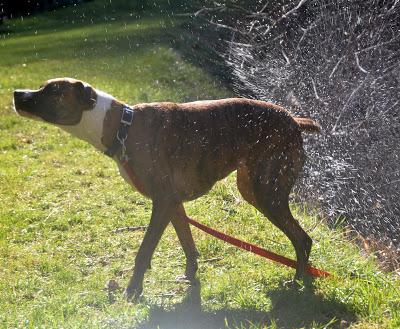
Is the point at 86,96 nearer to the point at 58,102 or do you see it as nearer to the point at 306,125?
the point at 58,102

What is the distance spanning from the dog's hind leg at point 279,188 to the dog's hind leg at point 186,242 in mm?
507

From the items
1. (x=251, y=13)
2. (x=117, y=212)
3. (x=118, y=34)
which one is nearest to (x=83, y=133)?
(x=117, y=212)

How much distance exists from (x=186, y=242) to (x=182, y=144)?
2.29 ft

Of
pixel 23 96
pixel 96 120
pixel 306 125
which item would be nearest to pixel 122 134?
pixel 96 120

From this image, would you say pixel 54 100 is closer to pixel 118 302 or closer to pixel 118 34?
pixel 118 302

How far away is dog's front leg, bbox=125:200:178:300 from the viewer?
409cm

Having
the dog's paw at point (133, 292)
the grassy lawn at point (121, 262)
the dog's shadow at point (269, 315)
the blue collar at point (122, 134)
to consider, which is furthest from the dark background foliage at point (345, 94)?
the blue collar at point (122, 134)

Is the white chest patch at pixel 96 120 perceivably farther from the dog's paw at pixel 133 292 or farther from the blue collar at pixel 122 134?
the dog's paw at pixel 133 292

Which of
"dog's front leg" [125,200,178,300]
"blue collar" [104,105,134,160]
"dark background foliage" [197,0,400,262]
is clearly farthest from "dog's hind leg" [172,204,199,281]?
"dark background foliage" [197,0,400,262]

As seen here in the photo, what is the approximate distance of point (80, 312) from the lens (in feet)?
12.9

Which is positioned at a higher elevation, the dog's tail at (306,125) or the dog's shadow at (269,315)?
the dog's tail at (306,125)

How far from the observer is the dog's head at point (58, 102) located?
4.13 meters

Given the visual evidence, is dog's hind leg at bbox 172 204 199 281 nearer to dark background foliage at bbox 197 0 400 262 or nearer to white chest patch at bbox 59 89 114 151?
white chest patch at bbox 59 89 114 151

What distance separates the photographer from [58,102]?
416 cm
